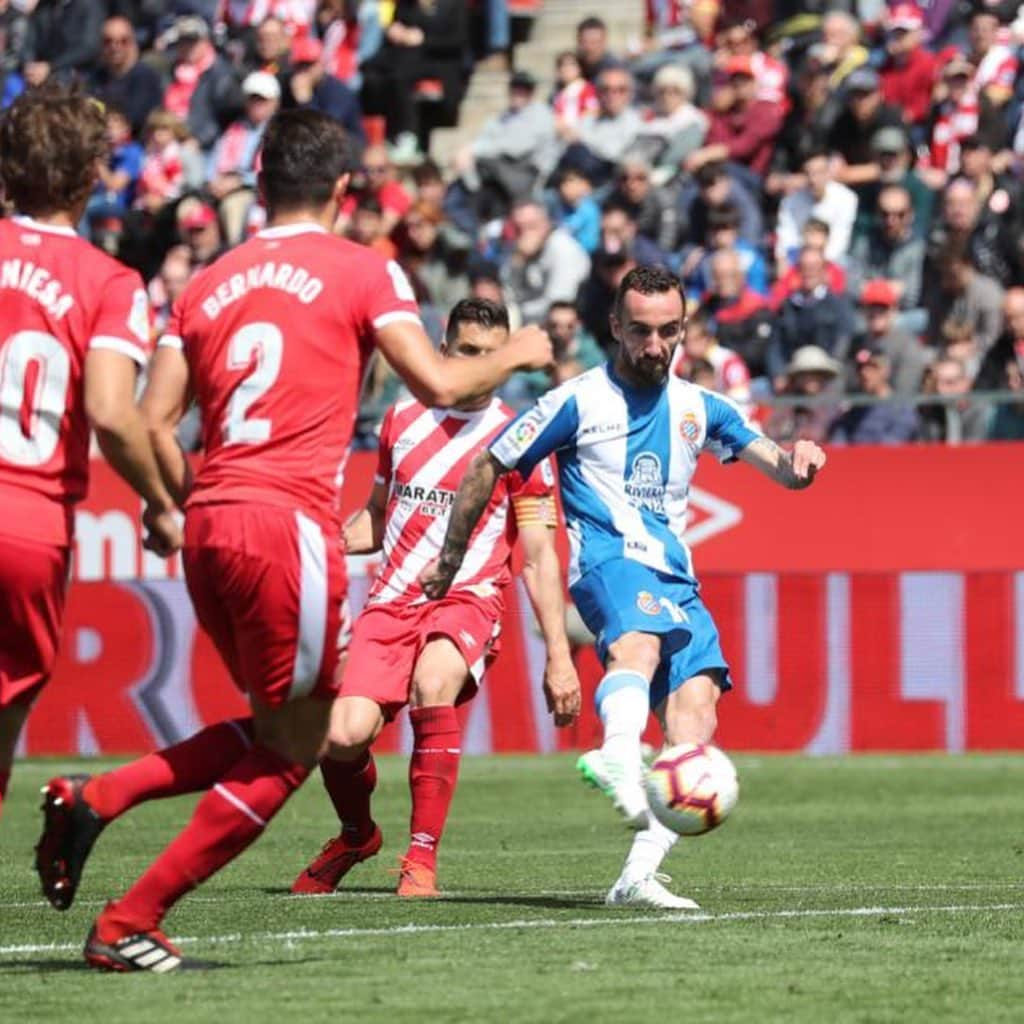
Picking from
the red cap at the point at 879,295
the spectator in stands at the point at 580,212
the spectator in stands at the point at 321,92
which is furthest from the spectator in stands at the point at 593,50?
the red cap at the point at 879,295

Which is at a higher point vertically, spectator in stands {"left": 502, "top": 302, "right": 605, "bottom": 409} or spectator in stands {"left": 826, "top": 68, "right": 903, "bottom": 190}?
spectator in stands {"left": 826, "top": 68, "right": 903, "bottom": 190}

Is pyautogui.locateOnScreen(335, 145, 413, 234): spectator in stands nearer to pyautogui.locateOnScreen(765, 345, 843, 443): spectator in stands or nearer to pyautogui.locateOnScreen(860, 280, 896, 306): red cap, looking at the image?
pyautogui.locateOnScreen(765, 345, 843, 443): spectator in stands

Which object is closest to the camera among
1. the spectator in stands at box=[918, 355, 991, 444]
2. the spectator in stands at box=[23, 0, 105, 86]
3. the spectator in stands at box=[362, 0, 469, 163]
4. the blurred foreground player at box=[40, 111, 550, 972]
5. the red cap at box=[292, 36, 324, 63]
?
the blurred foreground player at box=[40, 111, 550, 972]

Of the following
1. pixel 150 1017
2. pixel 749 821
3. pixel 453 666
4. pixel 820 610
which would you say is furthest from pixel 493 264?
pixel 150 1017

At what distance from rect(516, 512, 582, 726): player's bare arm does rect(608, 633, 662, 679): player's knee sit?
41 cm

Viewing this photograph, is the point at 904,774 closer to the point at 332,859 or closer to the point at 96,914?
the point at 332,859

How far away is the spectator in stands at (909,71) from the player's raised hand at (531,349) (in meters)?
16.3

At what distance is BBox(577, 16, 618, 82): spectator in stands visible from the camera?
25.3 meters

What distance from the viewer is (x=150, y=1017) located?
695 centimetres

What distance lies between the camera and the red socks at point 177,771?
7863mm

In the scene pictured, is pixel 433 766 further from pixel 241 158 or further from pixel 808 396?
pixel 241 158

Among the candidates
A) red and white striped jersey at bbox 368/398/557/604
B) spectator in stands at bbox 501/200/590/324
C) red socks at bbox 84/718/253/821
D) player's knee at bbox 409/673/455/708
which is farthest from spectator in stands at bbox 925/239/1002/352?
red socks at bbox 84/718/253/821

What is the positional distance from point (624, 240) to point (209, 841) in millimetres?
15583

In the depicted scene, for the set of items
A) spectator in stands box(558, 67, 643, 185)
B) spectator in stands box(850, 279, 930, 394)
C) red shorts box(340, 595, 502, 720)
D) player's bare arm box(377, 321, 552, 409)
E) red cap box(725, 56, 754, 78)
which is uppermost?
player's bare arm box(377, 321, 552, 409)
